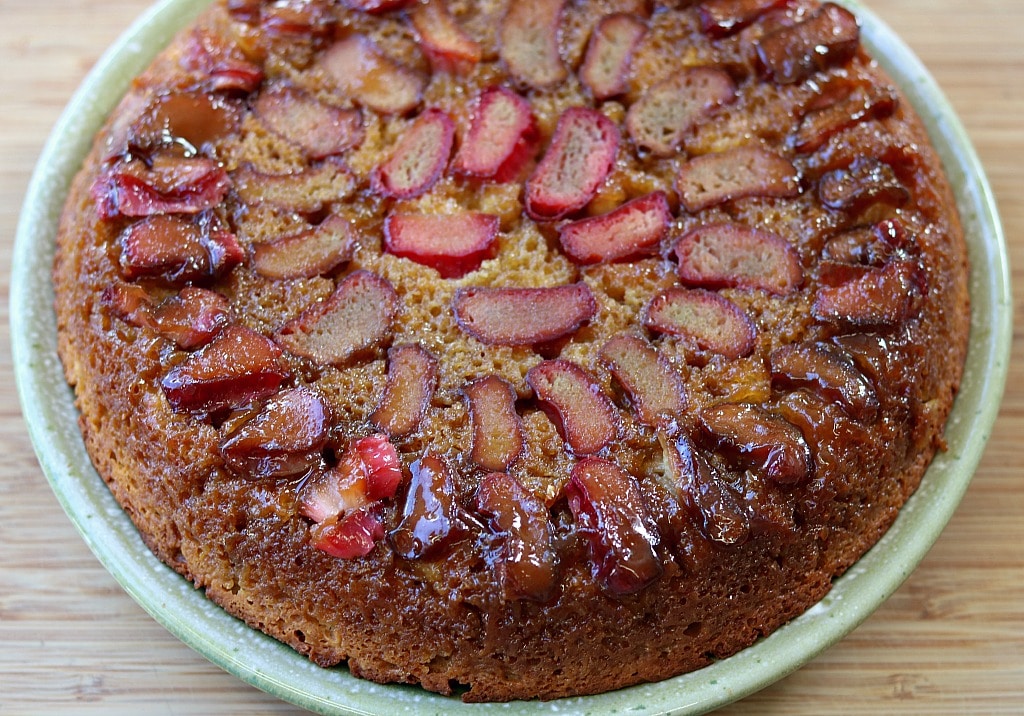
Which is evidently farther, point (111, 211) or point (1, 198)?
point (1, 198)

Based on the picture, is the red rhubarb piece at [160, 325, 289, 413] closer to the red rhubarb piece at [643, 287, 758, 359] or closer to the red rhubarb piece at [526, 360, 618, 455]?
the red rhubarb piece at [526, 360, 618, 455]

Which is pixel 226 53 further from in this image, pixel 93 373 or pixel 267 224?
pixel 93 373

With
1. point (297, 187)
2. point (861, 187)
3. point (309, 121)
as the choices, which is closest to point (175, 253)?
point (297, 187)

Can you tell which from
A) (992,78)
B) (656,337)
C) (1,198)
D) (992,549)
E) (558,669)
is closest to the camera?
(558,669)

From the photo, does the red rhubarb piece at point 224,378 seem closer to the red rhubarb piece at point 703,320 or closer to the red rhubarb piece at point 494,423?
the red rhubarb piece at point 494,423

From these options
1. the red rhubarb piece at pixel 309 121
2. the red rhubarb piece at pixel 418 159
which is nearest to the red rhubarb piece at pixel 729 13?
the red rhubarb piece at pixel 418 159

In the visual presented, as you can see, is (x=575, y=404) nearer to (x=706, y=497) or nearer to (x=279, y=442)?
(x=706, y=497)

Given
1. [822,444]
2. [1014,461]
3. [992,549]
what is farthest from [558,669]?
[1014,461]
